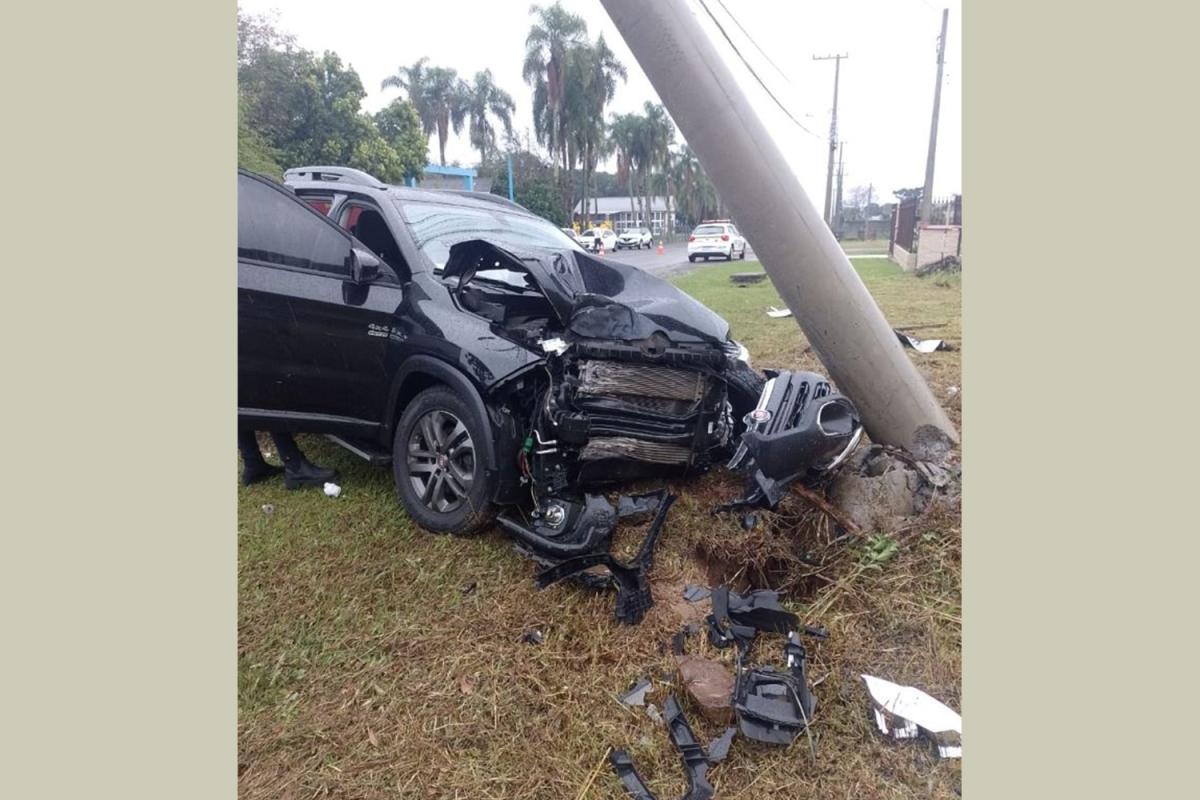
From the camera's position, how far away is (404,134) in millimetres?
30328

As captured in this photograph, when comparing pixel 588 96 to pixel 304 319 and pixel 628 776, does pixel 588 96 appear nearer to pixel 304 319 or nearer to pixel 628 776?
pixel 304 319

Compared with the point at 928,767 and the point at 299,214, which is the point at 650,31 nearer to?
the point at 299,214

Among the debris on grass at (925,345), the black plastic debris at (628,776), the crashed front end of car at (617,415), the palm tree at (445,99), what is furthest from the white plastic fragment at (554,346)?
the palm tree at (445,99)

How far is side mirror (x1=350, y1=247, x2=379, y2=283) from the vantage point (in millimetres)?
4041

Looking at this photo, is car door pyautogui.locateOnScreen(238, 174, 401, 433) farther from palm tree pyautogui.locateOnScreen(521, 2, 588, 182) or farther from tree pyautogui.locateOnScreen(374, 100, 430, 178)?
palm tree pyautogui.locateOnScreen(521, 2, 588, 182)

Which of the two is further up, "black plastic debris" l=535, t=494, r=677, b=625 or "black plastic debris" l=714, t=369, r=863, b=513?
A: "black plastic debris" l=714, t=369, r=863, b=513

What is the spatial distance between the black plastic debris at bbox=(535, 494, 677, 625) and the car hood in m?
1.07

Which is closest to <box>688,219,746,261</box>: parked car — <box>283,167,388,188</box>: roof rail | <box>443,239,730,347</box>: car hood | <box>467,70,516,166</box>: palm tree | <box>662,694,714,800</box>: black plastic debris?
<box>467,70,516,166</box>: palm tree

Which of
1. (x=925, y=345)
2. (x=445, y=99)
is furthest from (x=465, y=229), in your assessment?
(x=445, y=99)

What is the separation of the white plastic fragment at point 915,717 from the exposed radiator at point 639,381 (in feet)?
5.39

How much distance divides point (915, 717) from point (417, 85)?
51.9 meters

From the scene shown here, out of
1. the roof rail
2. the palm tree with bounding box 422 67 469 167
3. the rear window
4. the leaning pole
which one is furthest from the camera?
the palm tree with bounding box 422 67 469 167

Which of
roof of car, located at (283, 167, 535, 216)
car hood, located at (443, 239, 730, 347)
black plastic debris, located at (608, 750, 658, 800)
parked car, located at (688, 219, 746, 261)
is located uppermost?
parked car, located at (688, 219, 746, 261)

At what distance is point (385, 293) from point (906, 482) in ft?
10.3
